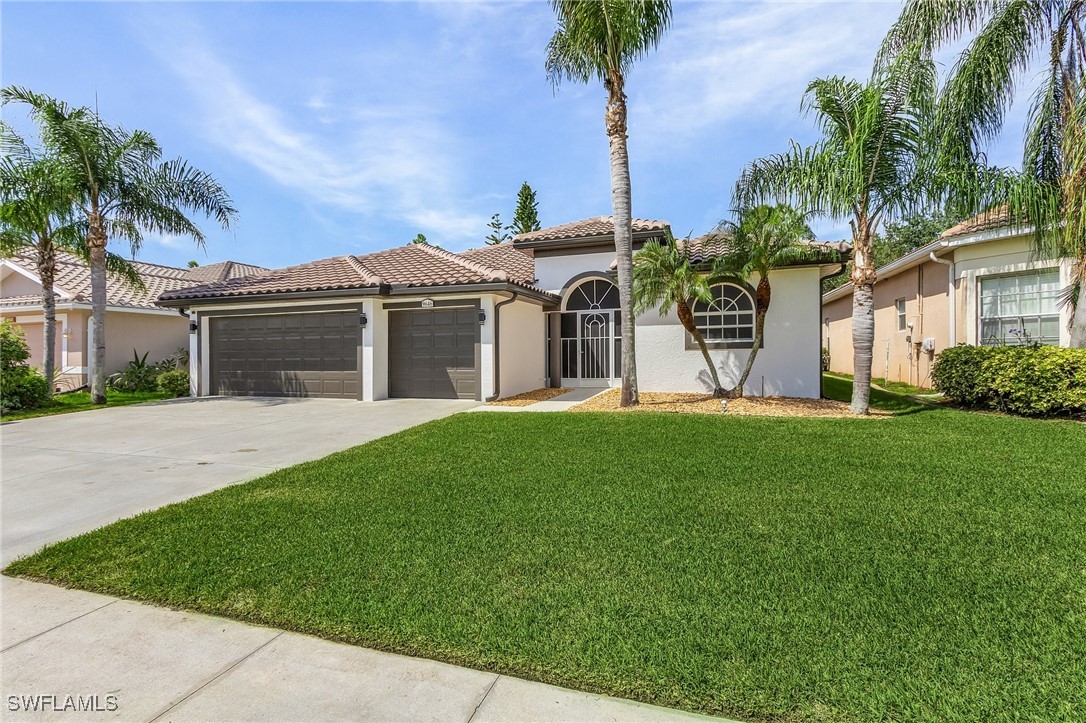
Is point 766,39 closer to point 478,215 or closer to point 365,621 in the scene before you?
point 365,621

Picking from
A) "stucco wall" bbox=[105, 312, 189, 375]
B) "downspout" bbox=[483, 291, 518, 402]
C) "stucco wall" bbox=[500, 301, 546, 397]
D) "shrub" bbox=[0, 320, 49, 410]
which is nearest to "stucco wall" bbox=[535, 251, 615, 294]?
"stucco wall" bbox=[500, 301, 546, 397]

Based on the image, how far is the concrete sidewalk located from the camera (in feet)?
7.72

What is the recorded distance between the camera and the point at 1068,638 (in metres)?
2.70

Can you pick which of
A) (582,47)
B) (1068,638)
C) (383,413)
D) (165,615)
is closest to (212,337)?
(383,413)

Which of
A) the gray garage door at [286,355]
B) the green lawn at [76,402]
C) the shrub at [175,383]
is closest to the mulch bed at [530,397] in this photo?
the gray garage door at [286,355]

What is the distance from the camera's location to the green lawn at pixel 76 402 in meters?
12.4

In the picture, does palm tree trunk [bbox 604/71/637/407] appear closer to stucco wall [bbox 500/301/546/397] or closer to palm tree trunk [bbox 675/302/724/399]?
palm tree trunk [bbox 675/302/724/399]

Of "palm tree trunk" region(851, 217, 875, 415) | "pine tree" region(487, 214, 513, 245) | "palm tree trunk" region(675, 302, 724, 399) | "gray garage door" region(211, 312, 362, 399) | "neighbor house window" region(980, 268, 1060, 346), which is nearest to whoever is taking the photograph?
"palm tree trunk" region(851, 217, 875, 415)

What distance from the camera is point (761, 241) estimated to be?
10969 millimetres

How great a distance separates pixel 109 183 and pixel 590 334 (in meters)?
13.5

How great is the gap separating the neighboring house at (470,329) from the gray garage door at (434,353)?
3 cm

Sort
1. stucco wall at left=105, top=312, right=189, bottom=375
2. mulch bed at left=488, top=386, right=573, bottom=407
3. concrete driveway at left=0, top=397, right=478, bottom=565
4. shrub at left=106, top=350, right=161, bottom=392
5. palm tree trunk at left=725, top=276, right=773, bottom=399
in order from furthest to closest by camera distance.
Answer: stucco wall at left=105, top=312, right=189, bottom=375
shrub at left=106, top=350, right=161, bottom=392
mulch bed at left=488, top=386, right=573, bottom=407
palm tree trunk at left=725, top=276, right=773, bottom=399
concrete driveway at left=0, top=397, right=478, bottom=565

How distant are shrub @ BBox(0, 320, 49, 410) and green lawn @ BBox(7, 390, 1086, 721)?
1186cm

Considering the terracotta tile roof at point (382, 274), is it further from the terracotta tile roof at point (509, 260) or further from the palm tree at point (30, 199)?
the palm tree at point (30, 199)
